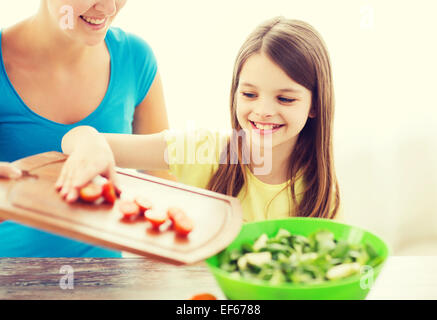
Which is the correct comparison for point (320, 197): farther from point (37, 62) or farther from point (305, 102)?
point (37, 62)

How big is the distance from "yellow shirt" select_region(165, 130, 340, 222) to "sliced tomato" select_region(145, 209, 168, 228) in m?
0.38

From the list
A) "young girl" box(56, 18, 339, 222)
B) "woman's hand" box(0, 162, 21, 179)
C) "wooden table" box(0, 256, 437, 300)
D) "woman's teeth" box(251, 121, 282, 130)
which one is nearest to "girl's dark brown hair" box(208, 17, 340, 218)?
"young girl" box(56, 18, 339, 222)

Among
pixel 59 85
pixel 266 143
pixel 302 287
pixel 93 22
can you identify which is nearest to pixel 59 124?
pixel 59 85

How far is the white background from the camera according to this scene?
5.01 feet

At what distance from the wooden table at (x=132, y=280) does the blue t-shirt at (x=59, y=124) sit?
246mm

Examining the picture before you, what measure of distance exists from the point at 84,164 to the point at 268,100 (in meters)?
0.38

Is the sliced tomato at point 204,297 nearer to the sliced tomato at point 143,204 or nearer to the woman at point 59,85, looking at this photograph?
the sliced tomato at point 143,204

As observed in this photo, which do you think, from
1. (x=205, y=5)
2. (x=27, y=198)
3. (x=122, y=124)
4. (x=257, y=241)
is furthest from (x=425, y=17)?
(x=27, y=198)

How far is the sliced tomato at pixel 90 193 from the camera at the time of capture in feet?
2.56

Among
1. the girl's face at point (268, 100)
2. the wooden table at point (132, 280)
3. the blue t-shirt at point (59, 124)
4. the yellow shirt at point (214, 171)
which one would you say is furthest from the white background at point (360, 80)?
the wooden table at point (132, 280)

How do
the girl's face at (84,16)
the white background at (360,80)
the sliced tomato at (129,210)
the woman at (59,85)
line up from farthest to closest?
1. the white background at (360,80)
2. the woman at (59,85)
3. the girl's face at (84,16)
4. the sliced tomato at (129,210)

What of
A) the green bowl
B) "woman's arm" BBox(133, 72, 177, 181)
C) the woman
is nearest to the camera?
the green bowl

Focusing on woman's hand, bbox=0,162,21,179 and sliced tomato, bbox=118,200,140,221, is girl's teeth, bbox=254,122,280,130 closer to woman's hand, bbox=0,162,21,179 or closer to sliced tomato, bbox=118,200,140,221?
sliced tomato, bbox=118,200,140,221

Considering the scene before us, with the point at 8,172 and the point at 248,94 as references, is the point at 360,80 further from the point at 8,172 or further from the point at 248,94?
the point at 8,172
